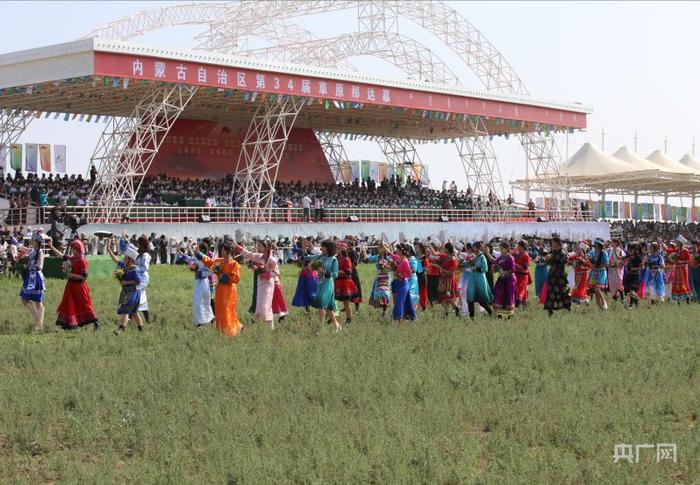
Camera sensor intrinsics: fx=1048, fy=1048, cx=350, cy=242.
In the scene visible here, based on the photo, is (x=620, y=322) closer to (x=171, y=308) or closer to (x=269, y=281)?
(x=269, y=281)

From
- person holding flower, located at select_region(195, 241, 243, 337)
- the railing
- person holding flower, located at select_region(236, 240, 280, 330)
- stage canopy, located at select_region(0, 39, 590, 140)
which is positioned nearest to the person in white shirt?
the railing

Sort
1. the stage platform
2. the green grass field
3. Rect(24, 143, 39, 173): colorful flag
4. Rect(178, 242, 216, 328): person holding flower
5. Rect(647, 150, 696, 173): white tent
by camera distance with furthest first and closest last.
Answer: Rect(647, 150, 696, 173): white tent, Rect(24, 143, 39, 173): colorful flag, the stage platform, Rect(178, 242, 216, 328): person holding flower, the green grass field

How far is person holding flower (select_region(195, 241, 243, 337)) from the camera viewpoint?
15305mm

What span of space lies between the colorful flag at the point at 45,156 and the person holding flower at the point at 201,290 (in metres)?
26.2

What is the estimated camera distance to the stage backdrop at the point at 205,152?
4269 cm

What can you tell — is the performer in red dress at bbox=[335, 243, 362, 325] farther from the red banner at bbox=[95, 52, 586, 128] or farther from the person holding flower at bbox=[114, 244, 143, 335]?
the red banner at bbox=[95, 52, 586, 128]

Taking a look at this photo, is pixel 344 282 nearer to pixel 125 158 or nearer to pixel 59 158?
pixel 125 158

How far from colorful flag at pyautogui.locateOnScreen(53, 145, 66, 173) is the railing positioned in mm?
7651

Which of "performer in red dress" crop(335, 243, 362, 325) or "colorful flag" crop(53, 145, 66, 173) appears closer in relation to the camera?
"performer in red dress" crop(335, 243, 362, 325)

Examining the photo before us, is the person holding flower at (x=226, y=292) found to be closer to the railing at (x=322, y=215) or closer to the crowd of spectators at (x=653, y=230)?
the railing at (x=322, y=215)

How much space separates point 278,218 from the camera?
38750mm

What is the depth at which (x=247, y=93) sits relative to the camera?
1432 inches

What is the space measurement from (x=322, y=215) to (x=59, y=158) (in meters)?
10.8

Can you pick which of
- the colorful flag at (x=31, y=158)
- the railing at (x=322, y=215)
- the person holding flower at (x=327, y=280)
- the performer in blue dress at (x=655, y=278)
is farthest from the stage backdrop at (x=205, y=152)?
the person holding flower at (x=327, y=280)
